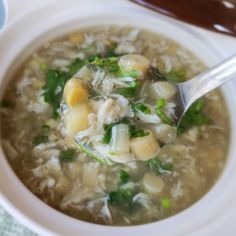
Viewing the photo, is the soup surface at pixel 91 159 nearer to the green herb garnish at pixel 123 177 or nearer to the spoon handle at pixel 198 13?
the green herb garnish at pixel 123 177

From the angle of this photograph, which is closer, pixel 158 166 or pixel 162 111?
pixel 162 111

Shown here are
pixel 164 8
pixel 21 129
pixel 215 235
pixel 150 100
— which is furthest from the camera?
pixel 164 8

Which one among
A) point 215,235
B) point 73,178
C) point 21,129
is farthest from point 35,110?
point 215,235

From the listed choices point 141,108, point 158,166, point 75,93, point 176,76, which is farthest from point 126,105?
point 176,76

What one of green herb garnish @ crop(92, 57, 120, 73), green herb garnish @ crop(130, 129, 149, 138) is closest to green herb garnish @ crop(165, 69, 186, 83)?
green herb garnish @ crop(92, 57, 120, 73)

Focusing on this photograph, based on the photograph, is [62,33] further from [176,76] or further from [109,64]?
[176,76]

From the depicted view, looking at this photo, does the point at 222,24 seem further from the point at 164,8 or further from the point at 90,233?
the point at 90,233
